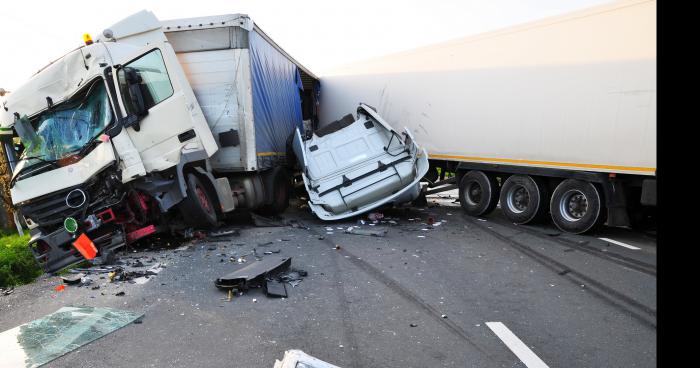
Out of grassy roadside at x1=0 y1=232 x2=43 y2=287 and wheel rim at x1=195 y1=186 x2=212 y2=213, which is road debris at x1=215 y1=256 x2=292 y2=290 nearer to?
wheel rim at x1=195 y1=186 x2=212 y2=213

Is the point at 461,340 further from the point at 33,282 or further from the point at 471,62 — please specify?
the point at 471,62

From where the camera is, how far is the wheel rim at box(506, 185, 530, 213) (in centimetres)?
841

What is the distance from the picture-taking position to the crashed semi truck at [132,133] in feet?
18.9

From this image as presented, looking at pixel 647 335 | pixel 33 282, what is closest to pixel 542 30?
pixel 647 335

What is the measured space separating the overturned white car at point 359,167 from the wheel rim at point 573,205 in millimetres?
2504

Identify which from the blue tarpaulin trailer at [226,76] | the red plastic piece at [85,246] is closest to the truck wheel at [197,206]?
the blue tarpaulin trailer at [226,76]

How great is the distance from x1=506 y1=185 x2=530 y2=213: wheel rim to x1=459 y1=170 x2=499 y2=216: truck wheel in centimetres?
43

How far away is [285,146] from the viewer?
1059cm

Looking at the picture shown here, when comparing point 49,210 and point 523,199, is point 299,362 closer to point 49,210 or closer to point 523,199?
point 49,210

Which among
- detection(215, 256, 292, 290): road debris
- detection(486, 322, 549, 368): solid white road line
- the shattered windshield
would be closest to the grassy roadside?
the shattered windshield

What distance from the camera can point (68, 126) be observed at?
6043 millimetres

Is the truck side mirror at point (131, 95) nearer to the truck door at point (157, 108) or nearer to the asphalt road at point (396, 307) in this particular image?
the truck door at point (157, 108)

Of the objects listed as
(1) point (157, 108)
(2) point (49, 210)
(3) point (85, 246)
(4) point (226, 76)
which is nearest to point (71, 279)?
(3) point (85, 246)

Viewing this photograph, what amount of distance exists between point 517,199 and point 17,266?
7.91m
